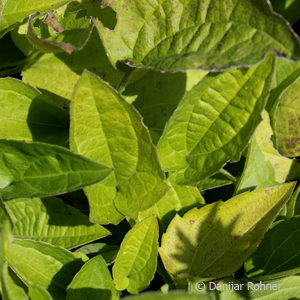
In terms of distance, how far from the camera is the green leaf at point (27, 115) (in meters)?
0.99

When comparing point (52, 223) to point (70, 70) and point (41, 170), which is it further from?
point (70, 70)

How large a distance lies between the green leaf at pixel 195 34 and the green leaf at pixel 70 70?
15 cm

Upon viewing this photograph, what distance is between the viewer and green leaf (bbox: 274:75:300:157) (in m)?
1.11

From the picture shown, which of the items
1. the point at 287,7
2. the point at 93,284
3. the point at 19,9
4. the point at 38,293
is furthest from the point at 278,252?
the point at 19,9

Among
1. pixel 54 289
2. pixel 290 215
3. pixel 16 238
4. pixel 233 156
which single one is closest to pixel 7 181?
pixel 16 238

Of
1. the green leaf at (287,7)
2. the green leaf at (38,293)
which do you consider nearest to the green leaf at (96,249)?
the green leaf at (38,293)

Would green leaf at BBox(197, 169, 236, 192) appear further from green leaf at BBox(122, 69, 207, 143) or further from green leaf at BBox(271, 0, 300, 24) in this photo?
green leaf at BBox(271, 0, 300, 24)

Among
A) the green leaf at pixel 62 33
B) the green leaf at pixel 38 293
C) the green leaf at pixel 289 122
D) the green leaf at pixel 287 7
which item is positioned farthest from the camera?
the green leaf at pixel 287 7

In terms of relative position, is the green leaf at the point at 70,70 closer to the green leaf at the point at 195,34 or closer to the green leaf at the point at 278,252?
the green leaf at the point at 195,34

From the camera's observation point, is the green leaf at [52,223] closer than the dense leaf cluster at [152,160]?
No

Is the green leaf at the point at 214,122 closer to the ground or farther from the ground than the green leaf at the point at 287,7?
closer to the ground

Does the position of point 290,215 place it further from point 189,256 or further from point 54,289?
point 54,289

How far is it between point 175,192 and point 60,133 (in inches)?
12.6

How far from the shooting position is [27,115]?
102 centimetres
